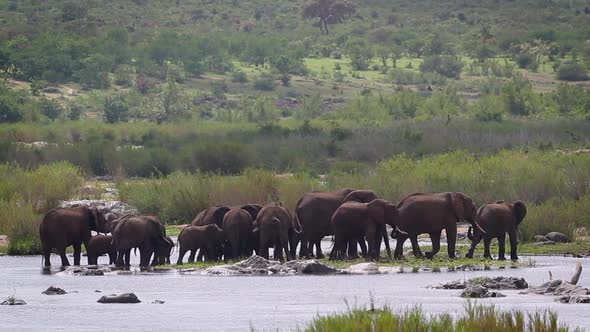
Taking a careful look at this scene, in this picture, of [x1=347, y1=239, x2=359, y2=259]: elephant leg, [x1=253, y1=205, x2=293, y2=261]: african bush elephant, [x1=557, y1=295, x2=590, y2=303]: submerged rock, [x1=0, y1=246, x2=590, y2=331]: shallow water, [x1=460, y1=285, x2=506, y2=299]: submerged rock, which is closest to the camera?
[x1=0, y1=246, x2=590, y2=331]: shallow water

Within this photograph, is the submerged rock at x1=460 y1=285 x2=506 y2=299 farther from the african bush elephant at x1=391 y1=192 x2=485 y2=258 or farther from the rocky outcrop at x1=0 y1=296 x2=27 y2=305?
the rocky outcrop at x1=0 y1=296 x2=27 y2=305

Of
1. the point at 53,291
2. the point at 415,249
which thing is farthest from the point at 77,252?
the point at 415,249

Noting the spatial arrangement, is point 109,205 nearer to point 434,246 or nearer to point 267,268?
point 434,246

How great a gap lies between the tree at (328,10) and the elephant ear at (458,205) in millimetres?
97678

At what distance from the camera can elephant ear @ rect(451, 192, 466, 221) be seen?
31.6 m

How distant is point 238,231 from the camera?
102ft

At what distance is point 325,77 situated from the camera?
342 ft

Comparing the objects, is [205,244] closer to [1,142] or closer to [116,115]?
[1,142]

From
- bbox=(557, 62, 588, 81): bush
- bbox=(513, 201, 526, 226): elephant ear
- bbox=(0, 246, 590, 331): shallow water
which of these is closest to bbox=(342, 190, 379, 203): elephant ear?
bbox=(513, 201, 526, 226): elephant ear

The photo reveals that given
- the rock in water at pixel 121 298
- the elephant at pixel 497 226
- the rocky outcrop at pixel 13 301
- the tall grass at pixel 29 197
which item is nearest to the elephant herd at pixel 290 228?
the elephant at pixel 497 226

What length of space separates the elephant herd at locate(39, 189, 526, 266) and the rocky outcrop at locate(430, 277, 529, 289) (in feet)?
14.6

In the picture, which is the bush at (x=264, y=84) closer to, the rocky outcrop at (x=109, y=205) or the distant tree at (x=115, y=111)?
the distant tree at (x=115, y=111)

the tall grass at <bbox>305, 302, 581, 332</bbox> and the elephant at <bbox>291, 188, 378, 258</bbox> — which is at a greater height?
the tall grass at <bbox>305, 302, 581, 332</bbox>

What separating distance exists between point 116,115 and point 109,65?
11.2 metres
